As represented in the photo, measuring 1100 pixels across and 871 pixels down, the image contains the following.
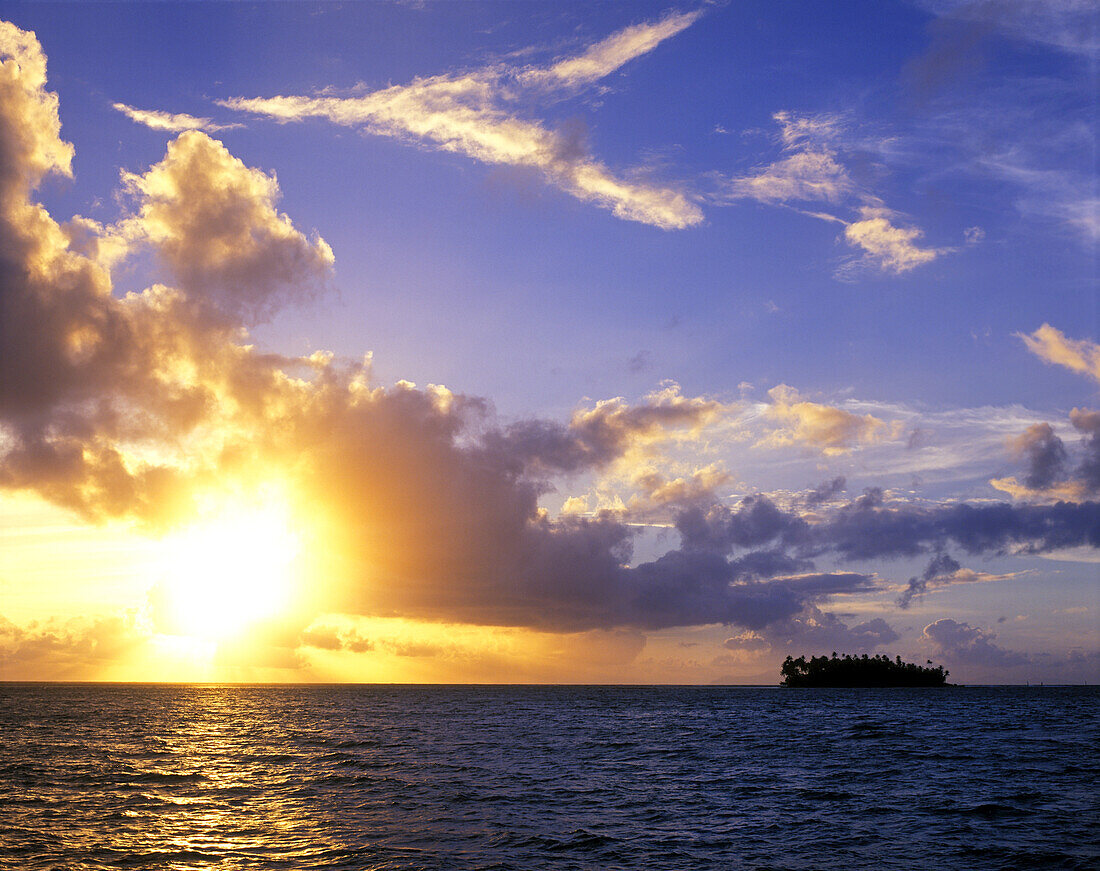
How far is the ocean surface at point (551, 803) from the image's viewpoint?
32219mm

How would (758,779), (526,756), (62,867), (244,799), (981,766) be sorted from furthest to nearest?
(526,756) → (981,766) → (758,779) → (244,799) → (62,867)

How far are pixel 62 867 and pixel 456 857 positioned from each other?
569 inches

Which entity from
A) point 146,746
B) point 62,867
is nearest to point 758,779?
point 62,867

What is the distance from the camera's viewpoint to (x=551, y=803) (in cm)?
4369

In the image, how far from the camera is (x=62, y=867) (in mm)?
30141

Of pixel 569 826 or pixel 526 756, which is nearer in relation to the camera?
pixel 569 826

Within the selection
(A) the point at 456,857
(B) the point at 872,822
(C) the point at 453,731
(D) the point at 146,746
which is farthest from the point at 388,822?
(C) the point at 453,731

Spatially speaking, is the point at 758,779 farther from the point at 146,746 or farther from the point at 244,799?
the point at 146,746

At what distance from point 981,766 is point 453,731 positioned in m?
58.3

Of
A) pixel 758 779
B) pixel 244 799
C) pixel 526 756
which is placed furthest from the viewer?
pixel 526 756

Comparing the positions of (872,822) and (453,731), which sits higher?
(872,822)

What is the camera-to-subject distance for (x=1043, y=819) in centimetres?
3903

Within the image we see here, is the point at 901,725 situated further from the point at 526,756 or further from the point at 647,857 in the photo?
the point at 647,857

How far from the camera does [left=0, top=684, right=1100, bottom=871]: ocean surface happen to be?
3222cm
